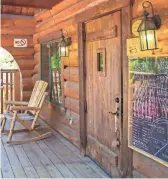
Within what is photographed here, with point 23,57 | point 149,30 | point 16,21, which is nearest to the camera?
point 149,30

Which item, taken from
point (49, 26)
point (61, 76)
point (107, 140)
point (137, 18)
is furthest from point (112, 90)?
point (49, 26)

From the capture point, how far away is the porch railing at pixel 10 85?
7.09 meters

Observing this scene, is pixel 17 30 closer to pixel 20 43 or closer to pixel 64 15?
pixel 20 43

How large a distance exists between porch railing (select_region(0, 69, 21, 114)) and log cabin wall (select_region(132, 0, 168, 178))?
4.77m

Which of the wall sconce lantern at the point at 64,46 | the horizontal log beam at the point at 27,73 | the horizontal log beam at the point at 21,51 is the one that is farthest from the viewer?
the horizontal log beam at the point at 27,73

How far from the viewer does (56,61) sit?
17.7 ft

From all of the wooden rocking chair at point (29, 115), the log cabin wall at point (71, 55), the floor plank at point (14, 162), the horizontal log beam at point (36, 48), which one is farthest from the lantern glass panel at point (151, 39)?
the horizontal log beam at point (36, 48)

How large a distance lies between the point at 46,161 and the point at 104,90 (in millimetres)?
1215

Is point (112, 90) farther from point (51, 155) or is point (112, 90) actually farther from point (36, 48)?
point (36, 48)

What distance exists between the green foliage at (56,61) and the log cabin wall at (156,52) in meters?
2.63

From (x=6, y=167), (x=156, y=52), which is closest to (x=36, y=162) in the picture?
(x=6, y=167)

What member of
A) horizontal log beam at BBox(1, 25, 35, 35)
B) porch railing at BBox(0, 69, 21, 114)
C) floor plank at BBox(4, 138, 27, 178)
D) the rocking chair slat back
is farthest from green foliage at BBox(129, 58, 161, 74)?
porch railing at BBox(0, 69, 21, 114)

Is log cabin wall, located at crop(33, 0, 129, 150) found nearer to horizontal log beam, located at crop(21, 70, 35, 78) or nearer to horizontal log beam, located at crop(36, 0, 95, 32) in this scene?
horizontal log beam, located at crop(36, 0, 95, 32)

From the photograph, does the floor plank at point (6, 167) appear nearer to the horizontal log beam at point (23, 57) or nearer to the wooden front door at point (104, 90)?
the wooden front door at point (104, 90)
